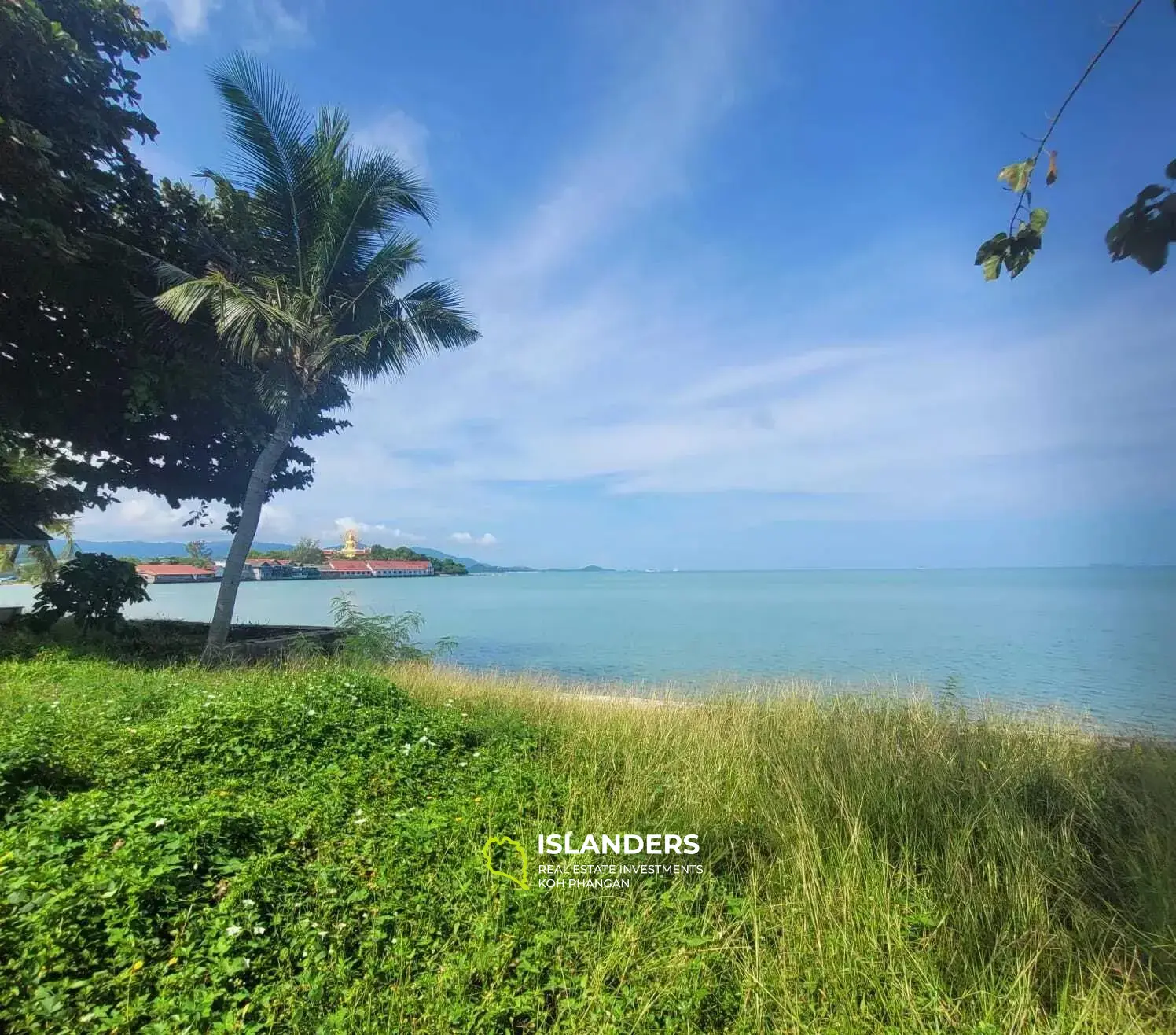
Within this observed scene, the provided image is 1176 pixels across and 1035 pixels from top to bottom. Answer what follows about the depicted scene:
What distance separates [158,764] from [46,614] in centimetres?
981

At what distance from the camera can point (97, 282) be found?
10492mm

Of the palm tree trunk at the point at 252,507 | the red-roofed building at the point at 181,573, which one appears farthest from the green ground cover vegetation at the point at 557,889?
the red-roofed building at the point at 181,573

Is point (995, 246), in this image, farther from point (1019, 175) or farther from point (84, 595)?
point (84, 595)

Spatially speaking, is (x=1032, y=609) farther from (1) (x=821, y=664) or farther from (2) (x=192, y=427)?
(2) (x=192, y=427)

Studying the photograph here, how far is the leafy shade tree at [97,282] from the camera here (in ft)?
28.7

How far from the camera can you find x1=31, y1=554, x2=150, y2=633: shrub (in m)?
10.9

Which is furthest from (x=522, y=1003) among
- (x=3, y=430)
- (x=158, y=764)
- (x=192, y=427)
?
(x=3, y=430)

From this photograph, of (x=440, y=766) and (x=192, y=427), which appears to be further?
(x=192, y=427)

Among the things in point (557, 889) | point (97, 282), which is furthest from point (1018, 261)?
point (97, 282)

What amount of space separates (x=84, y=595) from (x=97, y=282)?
5800mm

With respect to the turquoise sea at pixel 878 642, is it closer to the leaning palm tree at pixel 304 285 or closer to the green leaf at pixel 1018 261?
the green leaf at pixel 1018 261

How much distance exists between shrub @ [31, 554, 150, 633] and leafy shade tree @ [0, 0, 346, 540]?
294 cm

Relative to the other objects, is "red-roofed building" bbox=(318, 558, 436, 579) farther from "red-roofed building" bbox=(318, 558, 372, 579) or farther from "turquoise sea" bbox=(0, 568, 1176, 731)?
"turquoise sea" bbox=(0, 568, 1176, 731)

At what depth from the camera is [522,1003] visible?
2.21 meters
